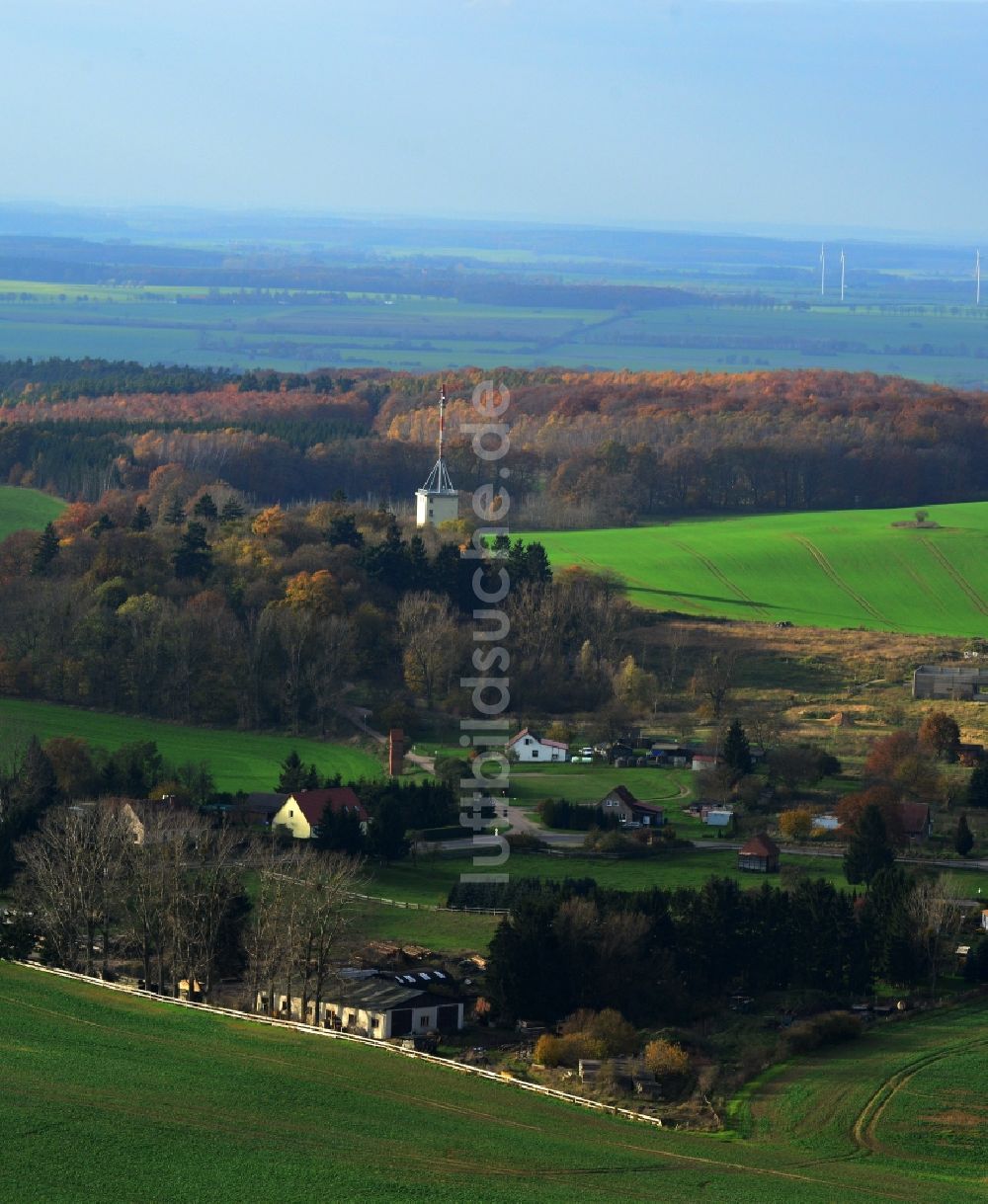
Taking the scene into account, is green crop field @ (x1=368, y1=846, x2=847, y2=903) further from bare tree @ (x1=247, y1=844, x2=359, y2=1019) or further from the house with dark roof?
bare tree @ (x1=247, y1=844, x2=359, y2=1019)

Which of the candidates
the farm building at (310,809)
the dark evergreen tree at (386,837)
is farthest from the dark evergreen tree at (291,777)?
the dark evergreen tree at (386,837)

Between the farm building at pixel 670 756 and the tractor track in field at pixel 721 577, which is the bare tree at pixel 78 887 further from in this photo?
the tractor track in field at pixel 721 577

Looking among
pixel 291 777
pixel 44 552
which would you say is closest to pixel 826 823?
pixel 291 777

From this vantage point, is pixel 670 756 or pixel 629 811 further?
pixel 670 756

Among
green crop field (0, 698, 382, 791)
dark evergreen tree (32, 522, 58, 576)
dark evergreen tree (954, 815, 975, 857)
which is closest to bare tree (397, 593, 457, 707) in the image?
green crop field (0, 698, 382, 791)

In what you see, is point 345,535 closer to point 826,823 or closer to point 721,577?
point 721,577

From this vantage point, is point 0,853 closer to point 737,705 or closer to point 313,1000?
point 313,1000
